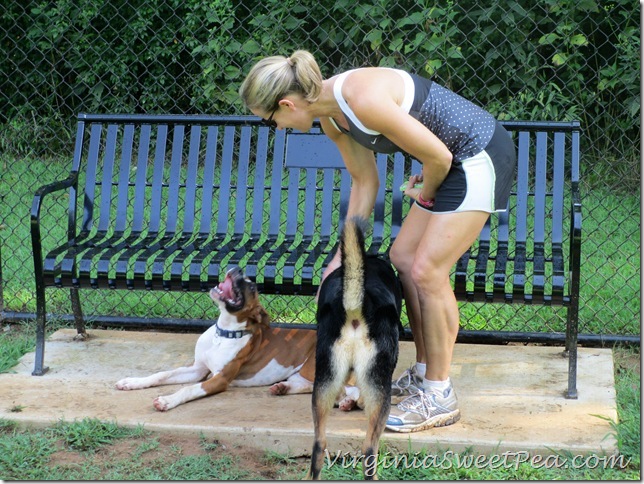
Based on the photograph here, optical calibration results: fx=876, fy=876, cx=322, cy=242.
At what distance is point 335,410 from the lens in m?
4.04

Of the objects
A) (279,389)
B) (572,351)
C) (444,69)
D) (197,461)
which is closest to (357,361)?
(197,461)

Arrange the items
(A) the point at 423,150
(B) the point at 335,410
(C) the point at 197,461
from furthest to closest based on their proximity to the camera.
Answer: (B) the point at 335,410, (C) the point at 197,461, (A) the point at 423,150

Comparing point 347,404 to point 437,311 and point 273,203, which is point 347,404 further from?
point 273,203

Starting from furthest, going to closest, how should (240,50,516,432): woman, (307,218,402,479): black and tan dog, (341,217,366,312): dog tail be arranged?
(240,50,516,432): woman, (307,218,402,479): black and tan dog, (341,217,366,312): dog tail

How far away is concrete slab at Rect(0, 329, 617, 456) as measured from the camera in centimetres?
371

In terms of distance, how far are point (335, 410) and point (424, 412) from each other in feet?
1.50

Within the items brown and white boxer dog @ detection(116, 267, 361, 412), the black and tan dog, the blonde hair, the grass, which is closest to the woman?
the blonde hair

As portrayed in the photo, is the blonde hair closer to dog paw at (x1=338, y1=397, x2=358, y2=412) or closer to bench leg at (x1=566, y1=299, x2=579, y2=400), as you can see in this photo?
dog paw at (x1=338, y1=397, x2=358, y2=412)

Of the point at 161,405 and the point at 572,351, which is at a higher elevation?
the point at 572,351

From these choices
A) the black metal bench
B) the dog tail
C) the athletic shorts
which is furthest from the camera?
the black metal bench

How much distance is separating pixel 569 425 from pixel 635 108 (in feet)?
12.4

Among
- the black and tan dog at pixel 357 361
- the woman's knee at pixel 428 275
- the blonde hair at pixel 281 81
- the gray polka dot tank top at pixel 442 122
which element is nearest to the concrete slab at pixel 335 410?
the black and tan dog at pixel 357 361

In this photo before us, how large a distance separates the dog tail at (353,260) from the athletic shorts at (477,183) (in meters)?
0.54

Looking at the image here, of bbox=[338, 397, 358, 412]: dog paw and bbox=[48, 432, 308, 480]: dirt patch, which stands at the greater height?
bbox=[338, 397, 358, 412]: dog paw
